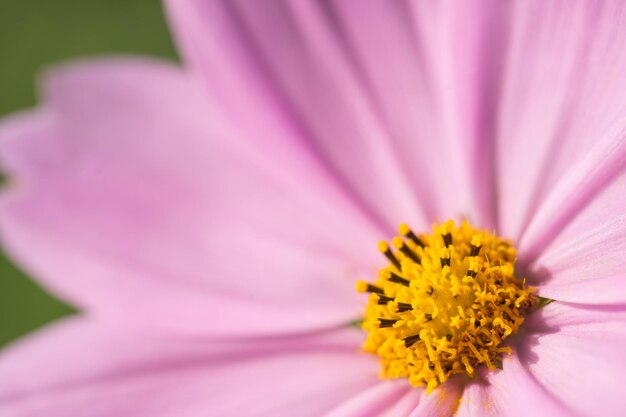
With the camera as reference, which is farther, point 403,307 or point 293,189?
point 293,189

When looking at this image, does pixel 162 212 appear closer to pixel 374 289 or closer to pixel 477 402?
pixel 374 289

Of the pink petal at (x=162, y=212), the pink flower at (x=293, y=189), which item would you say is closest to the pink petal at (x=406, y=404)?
the pink flower at (x=293, y=189)

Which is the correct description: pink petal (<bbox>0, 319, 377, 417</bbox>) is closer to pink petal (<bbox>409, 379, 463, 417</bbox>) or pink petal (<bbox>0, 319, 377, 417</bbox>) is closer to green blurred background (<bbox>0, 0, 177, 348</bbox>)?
pink petal (<bbox>409, 379, 463, 417</bbox>)

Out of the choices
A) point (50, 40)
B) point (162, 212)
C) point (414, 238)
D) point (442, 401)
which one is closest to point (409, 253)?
point (414, 238)

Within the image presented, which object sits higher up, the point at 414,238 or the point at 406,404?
the point at 414,238

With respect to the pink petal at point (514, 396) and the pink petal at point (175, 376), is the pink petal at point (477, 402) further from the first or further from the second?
the pink petal at point (175, 376)

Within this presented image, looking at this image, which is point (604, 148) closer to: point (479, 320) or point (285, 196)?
point (479, 320)

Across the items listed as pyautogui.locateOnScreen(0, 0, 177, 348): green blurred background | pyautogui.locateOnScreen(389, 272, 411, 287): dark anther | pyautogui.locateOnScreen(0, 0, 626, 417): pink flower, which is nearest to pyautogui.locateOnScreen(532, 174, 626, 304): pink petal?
pyautogui.locateOnScreen(0, 0, 626, 417): pink flower
